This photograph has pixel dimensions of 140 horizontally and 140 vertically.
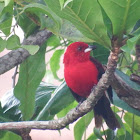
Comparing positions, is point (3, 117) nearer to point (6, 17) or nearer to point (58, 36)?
point (58, 36)

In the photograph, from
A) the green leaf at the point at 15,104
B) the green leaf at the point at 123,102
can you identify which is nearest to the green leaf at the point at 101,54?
the green leaf at the point at 123,102

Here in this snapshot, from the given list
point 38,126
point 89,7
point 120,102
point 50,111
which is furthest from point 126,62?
point 89,7

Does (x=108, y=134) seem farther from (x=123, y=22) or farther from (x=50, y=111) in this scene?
(x=123, y=22)

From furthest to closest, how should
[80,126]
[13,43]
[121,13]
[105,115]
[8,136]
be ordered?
[80,126]
[105,115]
[8,136]
[13,43]
[121,13]

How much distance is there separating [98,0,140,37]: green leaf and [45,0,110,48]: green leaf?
0.28 feet

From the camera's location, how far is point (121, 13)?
1047 mm

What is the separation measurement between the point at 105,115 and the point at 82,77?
0.23 metres

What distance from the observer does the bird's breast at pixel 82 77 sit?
1.88 m

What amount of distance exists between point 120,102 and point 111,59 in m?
0.80

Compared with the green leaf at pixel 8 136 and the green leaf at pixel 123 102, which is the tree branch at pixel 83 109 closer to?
the green leaf at pixel 8 136

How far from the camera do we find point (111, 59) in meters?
1.02

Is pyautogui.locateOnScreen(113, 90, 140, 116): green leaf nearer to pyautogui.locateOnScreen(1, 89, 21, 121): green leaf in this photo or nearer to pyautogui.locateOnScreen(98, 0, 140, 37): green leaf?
pyautogui.locateOnScreen(1, 89, 21, 121): green leaf

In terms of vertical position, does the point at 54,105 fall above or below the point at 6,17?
below

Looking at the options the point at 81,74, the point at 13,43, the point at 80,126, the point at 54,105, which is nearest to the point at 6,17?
the point at 13,43
